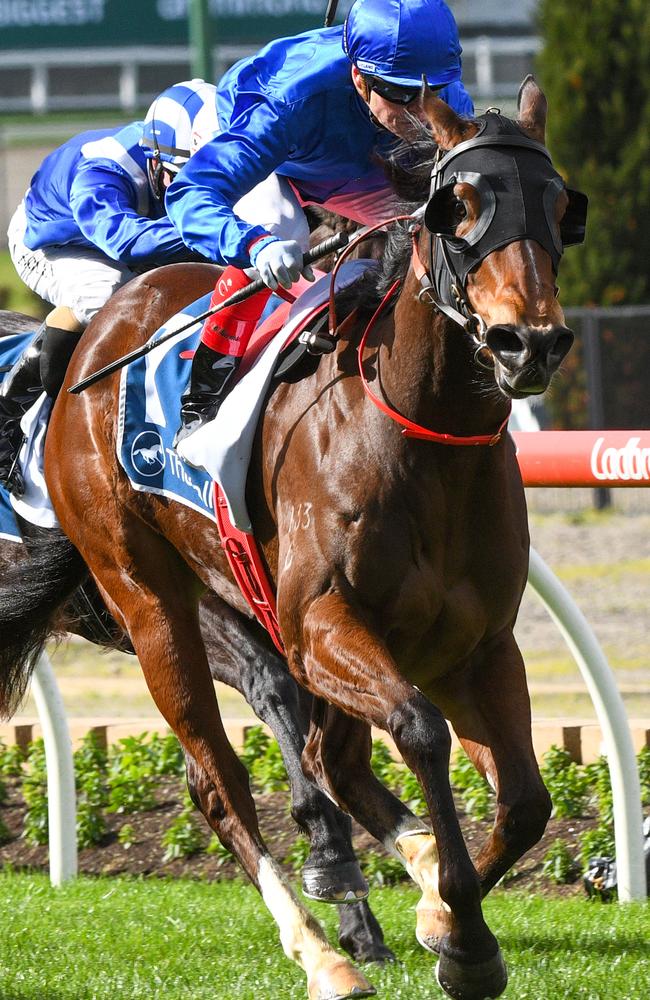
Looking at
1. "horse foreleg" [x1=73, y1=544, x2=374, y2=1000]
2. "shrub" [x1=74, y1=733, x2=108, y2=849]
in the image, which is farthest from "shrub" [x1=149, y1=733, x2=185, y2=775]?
"horse foreleg" [x1=73, y1=544, x2=374, y2=1000]

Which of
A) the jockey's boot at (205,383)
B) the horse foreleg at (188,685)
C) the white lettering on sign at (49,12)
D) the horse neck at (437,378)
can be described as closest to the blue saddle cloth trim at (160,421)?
the jockey's boot at (205,383)

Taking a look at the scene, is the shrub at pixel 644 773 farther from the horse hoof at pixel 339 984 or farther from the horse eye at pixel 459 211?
the horse eye at pixel 459 211

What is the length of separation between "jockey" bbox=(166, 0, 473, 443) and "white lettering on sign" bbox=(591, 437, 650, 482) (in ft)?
3.07

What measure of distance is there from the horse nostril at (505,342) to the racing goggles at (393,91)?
80 cm

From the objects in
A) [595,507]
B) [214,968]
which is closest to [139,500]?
[214,968]

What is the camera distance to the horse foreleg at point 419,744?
309cm

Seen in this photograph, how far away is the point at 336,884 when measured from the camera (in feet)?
13.0

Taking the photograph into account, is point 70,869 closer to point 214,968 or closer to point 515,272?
point 214,968

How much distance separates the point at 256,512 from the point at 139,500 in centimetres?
60

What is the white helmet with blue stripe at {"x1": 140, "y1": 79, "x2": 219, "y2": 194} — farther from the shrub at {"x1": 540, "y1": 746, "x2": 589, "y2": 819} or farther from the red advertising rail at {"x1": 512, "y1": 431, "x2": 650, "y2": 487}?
the shrub at {"x1": 540, "y1": 746, "x2": 589, "y2": 819}

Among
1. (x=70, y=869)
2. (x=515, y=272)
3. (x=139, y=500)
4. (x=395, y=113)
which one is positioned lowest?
(x=70, y=869)

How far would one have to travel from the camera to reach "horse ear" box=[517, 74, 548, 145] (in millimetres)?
3177

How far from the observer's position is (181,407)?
156 inches

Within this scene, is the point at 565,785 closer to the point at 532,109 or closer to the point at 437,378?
the point at 437,378
